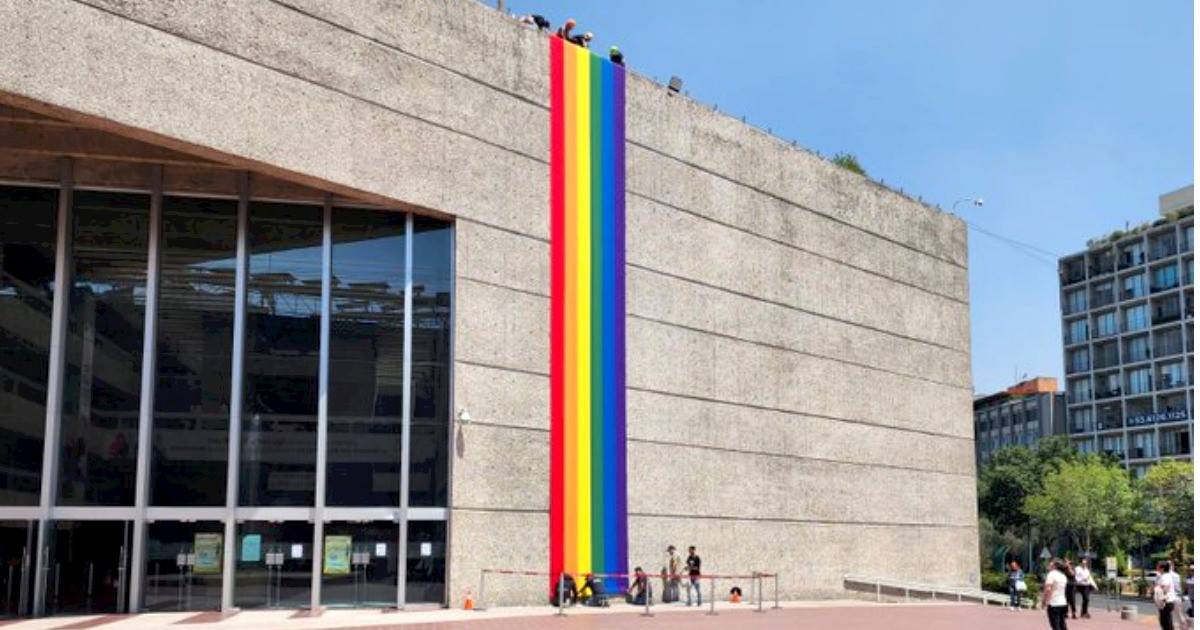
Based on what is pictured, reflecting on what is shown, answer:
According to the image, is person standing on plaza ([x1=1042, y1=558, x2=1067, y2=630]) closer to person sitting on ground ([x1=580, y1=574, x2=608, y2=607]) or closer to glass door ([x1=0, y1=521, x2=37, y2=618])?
person sitting on ground ([x1=580, y1=574, x2=608, y2=607])

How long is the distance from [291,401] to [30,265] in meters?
5.16

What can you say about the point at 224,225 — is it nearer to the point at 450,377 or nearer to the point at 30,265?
the point at 30,265

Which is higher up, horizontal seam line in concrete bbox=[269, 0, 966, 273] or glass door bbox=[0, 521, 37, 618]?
horizontal seam line in concrete bbox=[269, 0, 966, 273]

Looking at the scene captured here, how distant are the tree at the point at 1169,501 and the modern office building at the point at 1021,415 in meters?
29.7

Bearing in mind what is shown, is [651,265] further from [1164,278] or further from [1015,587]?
[1164,278]

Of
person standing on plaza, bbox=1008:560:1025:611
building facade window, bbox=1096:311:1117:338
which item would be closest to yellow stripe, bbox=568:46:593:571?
person standing on plaza, bbox=1008:560:1025:611

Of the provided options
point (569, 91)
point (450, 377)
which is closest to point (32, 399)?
point (450, 377)

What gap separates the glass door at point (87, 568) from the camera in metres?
20.7

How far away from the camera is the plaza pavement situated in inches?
763

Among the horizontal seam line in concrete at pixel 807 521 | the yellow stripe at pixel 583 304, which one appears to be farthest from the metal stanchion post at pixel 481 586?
the horizontal seam line in concrete at pixel 807 521

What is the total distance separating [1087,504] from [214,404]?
7218cm

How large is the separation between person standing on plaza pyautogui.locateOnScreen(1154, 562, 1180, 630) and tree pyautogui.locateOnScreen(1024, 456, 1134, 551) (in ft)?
205

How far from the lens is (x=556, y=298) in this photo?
84.6 feet

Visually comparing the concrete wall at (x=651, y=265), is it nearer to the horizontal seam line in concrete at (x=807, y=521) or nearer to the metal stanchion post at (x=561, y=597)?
the horizontal seam line in concrete at (x=807, y=521)
